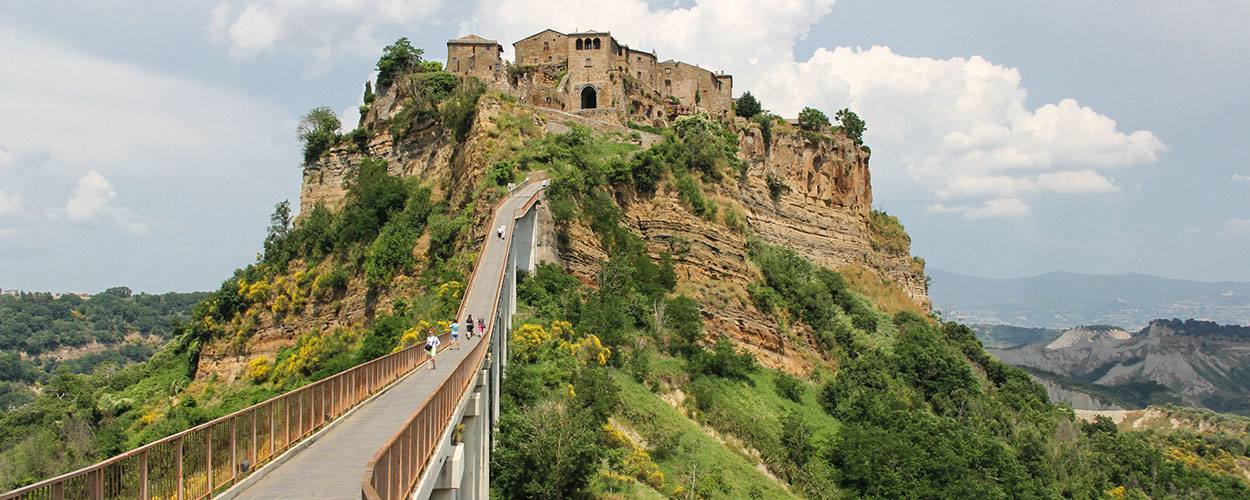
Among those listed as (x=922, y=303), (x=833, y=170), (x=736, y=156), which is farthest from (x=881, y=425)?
(x=922, y=303)

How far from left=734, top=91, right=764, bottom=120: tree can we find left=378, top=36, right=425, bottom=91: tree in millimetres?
27283

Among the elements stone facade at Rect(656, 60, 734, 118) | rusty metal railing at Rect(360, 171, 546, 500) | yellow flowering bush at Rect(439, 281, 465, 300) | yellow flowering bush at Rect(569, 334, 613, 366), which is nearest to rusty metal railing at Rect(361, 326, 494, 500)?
rusty metal railing at Rect(360, 171, 546, 500)

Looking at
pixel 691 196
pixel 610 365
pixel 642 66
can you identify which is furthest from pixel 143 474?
pixel 642 66

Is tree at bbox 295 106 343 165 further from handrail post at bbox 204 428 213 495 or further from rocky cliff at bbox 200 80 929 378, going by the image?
handrail post at bbox 204 428 213 495

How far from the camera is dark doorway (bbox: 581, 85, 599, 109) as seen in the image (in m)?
60.8

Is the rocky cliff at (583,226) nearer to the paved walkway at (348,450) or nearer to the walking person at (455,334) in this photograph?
the walking person at (455,334)

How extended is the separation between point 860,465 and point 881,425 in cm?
672

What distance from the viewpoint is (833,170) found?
6900 centimetres

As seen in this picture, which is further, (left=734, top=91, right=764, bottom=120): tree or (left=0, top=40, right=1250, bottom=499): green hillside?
(left=734, top=91, right=764, bottom=120): tree

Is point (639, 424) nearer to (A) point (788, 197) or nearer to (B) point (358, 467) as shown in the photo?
(B) point (358, 467)

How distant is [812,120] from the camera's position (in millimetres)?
70188

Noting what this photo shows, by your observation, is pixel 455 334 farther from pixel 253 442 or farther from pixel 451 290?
pixel 253 442

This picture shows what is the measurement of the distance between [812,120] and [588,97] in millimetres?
20185

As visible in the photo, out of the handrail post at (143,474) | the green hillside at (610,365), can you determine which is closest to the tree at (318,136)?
the green hillside at (610,365)
